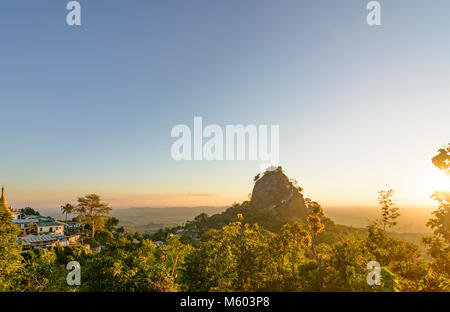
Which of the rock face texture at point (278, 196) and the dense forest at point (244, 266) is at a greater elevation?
the dense forest at point (244, 266)

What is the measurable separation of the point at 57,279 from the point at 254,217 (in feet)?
170

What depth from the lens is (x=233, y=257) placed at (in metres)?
8.13

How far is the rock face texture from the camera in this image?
226ft

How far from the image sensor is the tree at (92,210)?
4594 cm

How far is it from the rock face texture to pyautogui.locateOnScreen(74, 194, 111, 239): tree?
45936 millimetres

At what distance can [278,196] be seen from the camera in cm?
7225

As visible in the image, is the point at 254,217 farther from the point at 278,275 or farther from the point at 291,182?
the point at 278,275

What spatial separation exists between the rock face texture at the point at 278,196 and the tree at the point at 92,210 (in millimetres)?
45936

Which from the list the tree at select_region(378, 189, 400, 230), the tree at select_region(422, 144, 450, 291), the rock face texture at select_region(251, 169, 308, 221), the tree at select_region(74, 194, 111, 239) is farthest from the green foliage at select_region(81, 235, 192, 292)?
the rock face texture at select_region(251, 169, 308, 221)

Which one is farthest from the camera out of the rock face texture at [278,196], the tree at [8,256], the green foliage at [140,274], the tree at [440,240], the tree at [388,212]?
the rock face texture at [278,196]

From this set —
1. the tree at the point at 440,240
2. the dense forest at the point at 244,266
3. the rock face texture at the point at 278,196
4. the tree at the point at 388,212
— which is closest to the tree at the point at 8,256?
the dense forest at the point at 244,266

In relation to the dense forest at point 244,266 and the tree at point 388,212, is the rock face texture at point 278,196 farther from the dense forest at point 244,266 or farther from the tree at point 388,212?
the dense forest at point 244,266
